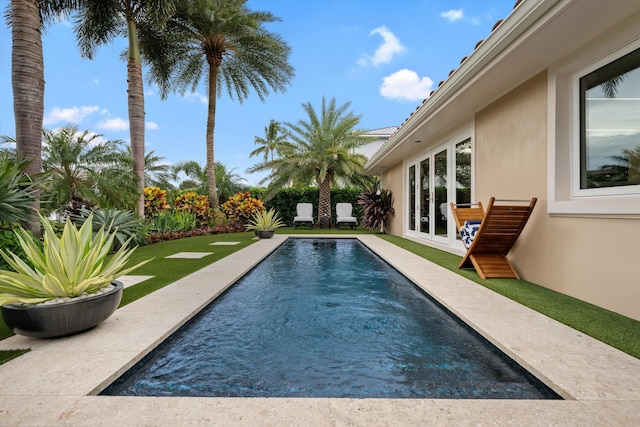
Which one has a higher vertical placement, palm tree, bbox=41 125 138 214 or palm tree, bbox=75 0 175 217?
palm tree, bbox=75 0 175 217

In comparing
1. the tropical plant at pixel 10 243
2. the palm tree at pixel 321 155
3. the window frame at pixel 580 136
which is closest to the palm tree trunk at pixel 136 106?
the tropical plant at pixel 10 243

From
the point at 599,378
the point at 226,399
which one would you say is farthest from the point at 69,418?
the point at 599,378

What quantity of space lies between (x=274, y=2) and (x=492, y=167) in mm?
14014

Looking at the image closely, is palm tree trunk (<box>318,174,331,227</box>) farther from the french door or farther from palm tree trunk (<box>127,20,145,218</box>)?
palm tree trunk (<box>127,20,145,218</box>)

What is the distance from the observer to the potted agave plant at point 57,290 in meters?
2.49

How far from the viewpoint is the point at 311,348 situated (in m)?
2.70

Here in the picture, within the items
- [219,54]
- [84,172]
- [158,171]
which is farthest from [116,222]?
[158,171]

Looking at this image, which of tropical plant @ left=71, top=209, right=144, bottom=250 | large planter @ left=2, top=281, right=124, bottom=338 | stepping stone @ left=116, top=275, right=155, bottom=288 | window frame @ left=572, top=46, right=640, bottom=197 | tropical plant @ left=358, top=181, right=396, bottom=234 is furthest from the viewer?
tropical plant @ left=358, top=181, right=396, bottom=234

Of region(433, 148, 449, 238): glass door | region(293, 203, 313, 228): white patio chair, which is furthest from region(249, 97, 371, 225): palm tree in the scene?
region(433, 148, 449, 238): glass door

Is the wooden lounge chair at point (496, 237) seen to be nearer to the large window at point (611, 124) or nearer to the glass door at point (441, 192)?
the large window at point (611, 124)

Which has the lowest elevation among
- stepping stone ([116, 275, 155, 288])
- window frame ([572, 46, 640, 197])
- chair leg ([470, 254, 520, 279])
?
stepping stone ([116, 275, 155, 288])

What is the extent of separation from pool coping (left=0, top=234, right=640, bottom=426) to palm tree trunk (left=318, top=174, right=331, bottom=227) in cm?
1500

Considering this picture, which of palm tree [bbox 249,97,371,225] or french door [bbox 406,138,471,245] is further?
palm tree [bbox 249,97,371,225]

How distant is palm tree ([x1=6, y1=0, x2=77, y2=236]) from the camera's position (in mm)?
5832
